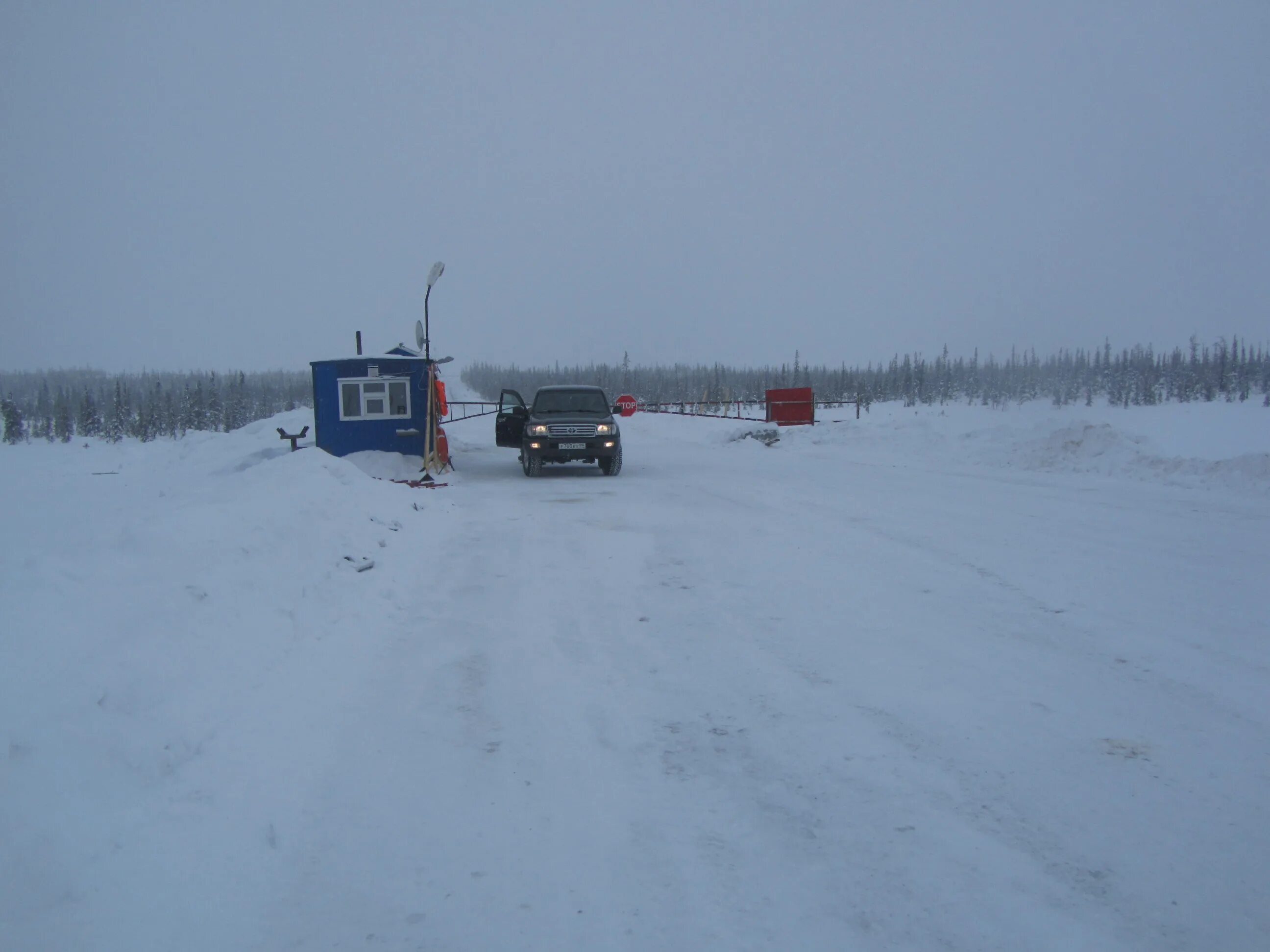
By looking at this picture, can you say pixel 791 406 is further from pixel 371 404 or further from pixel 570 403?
pixel 371 404

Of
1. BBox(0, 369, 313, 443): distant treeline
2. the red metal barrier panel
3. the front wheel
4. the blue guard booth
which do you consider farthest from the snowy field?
BBox(0, 369, 313, 443): distant treeline

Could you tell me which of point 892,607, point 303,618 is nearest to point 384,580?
point 303,618

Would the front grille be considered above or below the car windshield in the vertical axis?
below

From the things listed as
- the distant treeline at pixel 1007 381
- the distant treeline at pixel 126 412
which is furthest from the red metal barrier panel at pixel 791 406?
the distant treeline at pixel 126 412

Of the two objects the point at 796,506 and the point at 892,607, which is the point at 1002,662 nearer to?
the point at 892,607

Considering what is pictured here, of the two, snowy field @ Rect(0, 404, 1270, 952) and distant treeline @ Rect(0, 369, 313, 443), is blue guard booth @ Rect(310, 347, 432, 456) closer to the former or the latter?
snowy field @ Rect(0, 404, 1270, 952)

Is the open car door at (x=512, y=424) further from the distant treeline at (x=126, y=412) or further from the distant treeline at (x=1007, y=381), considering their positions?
the distant treeline at (x=126, y=412)

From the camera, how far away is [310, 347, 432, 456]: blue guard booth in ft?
54.9

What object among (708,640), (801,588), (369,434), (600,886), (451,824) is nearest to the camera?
(600,886)

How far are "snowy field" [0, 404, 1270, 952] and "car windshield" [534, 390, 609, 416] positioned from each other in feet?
27.8

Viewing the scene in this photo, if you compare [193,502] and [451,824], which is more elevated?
[193,502]

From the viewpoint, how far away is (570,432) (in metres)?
16.5

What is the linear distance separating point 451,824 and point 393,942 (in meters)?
0.72

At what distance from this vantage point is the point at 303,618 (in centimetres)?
604
